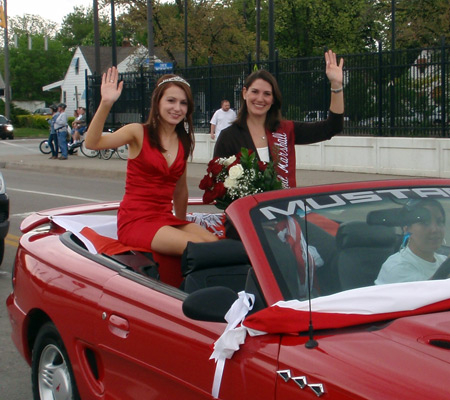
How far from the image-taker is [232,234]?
3.37 metres

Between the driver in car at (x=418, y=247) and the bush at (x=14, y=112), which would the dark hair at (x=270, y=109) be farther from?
the bush at (x=14, y=112)

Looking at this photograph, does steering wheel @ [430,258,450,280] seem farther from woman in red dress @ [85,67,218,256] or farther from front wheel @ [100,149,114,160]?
front wheel @ [100,149,114,160]

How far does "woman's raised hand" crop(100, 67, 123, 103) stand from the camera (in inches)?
170

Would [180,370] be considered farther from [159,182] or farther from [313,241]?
[159,182]

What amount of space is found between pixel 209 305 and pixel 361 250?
2.25ft

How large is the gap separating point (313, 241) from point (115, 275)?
98 centimetres

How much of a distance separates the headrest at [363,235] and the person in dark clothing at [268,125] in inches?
70.7

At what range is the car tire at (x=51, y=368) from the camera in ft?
12.2

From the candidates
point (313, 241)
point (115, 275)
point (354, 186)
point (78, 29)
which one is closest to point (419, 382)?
point (313, 241)

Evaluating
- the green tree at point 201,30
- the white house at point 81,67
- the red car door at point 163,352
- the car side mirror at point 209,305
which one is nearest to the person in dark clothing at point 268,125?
the red car door at point 163,352

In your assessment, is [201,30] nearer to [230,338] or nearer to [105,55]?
[105,55]

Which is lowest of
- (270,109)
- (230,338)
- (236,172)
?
(230,338)

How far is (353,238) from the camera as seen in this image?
310 centimetres

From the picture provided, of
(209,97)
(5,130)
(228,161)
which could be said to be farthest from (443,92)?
(5,130)
